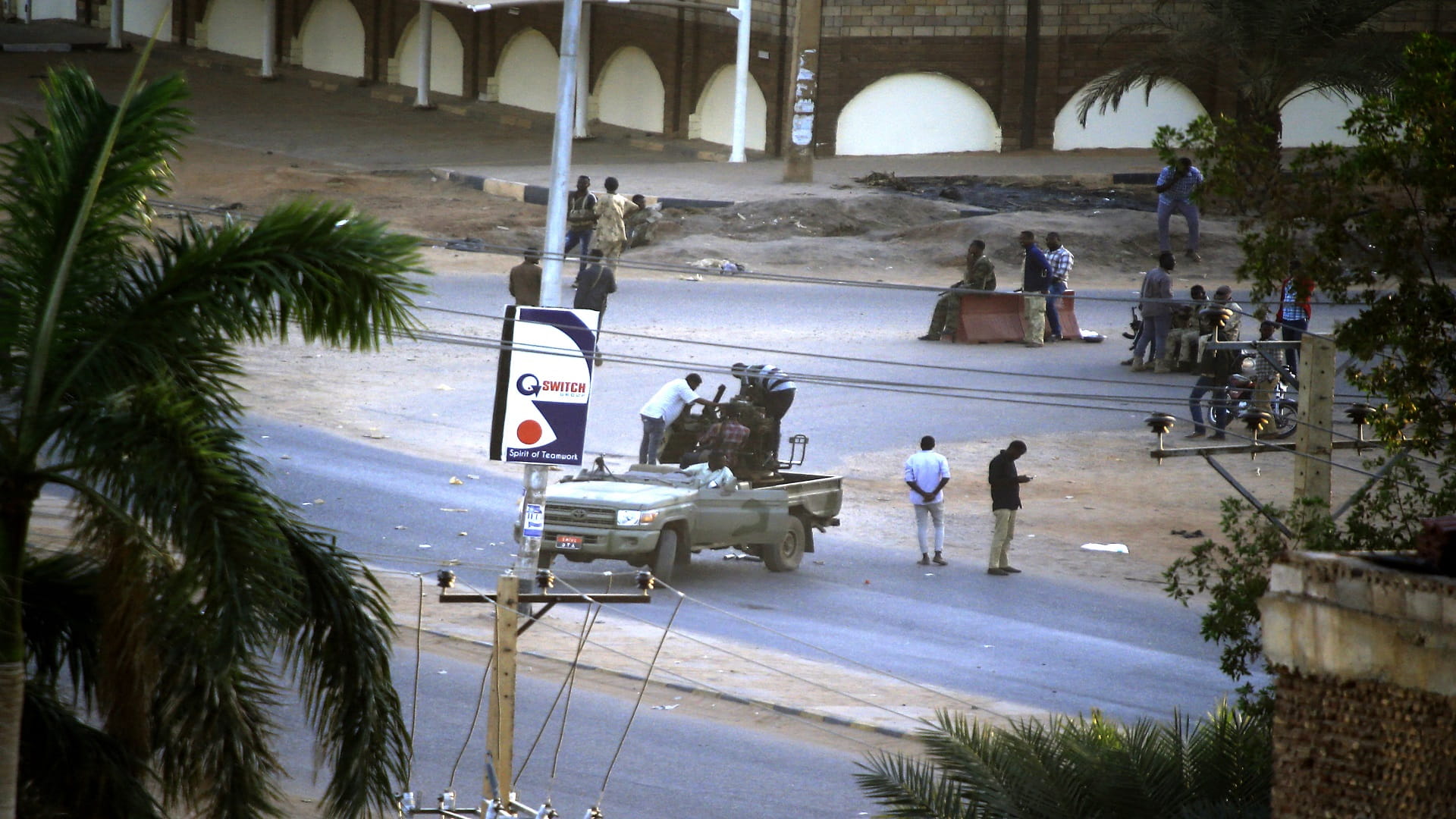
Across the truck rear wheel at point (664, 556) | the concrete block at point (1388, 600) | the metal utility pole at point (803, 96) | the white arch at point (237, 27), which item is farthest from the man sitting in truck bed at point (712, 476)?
the white arch at point (237, 27)

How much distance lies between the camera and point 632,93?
4153 cm

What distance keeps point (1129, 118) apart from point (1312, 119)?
405cm

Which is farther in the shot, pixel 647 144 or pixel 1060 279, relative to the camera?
pixel 647 144

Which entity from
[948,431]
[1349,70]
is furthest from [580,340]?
[1349,70]

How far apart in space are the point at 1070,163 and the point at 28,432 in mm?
32769

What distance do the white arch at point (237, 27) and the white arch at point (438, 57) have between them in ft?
17.2

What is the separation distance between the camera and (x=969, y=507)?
20.6 metres

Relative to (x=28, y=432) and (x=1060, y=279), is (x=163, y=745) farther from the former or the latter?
(x=1060, y=279)

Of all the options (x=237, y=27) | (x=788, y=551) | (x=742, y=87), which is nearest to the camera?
(x=788, y=551)

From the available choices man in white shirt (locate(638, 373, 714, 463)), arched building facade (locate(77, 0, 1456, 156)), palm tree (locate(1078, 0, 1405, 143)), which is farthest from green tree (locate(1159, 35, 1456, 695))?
arched building facade (locate(77, 0, 1456, 156))

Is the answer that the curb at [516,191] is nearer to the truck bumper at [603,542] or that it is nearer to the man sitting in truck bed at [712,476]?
the man sitting in truck bed at [712,476]

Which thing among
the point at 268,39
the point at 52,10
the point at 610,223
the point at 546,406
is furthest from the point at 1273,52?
the point at 52,10

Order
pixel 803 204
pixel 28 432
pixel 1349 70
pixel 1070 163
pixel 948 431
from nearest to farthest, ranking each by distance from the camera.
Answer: pixel 28 432 < pixel 948 431 < pixel 1349 70 < pixel 803 204 < pixel 1070 163

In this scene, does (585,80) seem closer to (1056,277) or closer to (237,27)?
(237,27)
